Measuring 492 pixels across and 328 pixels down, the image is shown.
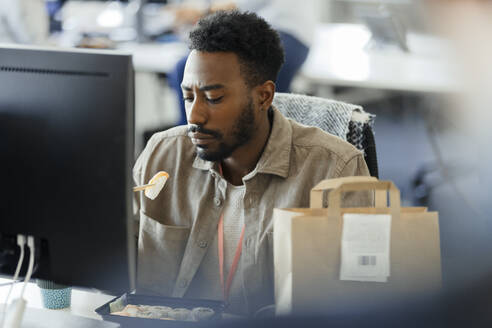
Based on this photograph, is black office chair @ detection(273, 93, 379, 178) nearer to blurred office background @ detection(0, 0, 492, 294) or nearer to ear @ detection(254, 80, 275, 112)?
ear @ detection(254, 80, 275, 112)

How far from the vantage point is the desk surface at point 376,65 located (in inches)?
126

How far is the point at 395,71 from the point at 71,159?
8.78ft

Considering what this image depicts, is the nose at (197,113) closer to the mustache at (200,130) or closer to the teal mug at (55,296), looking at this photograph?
the mustache at (200,130)

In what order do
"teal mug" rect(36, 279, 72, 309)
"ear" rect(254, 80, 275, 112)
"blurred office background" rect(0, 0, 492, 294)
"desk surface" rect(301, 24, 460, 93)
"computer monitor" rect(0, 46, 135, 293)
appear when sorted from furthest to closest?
"desk surface" rect(301, 24, 460, 93), "blurred office background" rect(0, 0, 492, 294), "ear" rect(254, 80, 275, 112), "teal mug" rect(36, 279, 72, 309), "computer monitor" rect(0, 46, 135, 293)

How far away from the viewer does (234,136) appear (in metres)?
1.49

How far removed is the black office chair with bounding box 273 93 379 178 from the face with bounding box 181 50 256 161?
23 cm

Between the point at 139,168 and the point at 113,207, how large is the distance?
693 millimetres

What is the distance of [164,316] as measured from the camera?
117cm

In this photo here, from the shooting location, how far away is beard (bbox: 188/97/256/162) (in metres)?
1.47

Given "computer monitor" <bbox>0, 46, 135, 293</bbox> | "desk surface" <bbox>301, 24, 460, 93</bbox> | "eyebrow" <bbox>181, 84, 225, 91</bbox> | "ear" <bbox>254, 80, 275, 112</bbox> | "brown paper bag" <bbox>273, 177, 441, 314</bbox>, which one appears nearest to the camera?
"computer monitor" <bbox>0, 46, 135, 293</bbox>

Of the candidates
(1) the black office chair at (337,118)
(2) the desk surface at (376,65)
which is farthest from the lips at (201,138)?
(2) the desk surface at (376,65)

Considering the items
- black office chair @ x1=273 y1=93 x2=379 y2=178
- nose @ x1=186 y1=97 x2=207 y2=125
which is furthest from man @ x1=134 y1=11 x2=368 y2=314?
black office chair @ x1=273 y1=93 x2=379 y2=178

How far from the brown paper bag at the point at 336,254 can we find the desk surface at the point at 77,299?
1.18 ft

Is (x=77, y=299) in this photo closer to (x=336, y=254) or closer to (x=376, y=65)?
(x=336, y=254)
